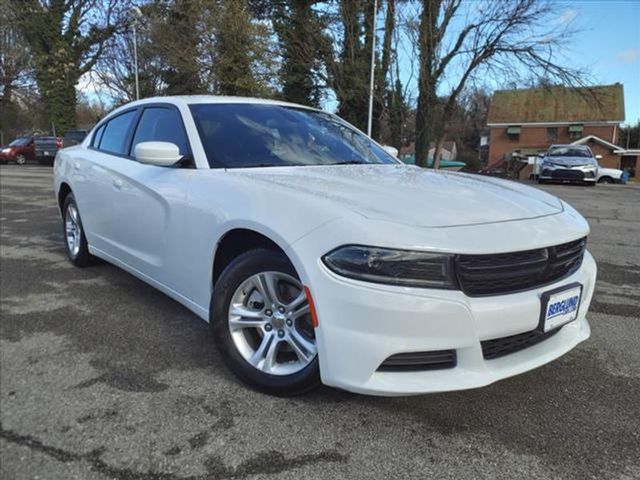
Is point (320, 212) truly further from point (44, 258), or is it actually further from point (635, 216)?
point (635, 216)

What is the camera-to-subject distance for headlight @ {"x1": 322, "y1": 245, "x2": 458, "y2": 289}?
2.03 metres

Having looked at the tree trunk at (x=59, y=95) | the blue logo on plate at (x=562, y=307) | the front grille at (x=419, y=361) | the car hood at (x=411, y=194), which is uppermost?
the tree trunk at (x=59, y=95)

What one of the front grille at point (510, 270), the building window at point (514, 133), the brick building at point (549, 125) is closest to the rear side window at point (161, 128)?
the front grille at point (510, 270)

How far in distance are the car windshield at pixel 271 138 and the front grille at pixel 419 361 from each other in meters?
1.51

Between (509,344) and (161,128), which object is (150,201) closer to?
(161,128)

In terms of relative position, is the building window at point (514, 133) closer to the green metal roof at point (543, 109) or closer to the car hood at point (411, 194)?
the green metal roof at point (543, 109)

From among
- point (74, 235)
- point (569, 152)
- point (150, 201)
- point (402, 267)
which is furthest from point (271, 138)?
point (569, 152)

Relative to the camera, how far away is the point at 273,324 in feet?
8.28

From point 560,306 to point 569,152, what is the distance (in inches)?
800

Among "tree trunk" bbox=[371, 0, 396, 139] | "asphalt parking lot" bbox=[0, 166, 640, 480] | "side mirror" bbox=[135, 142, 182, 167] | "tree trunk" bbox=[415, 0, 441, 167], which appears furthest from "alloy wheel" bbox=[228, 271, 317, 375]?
"tree trunk" bbox=[371, 0, 396, 139]

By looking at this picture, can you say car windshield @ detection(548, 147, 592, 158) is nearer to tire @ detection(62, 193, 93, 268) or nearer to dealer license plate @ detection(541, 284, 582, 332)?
tire @ detection(62, 193, 93, 268)

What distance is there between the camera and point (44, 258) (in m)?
5.34

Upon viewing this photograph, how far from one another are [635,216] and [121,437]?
10579 mm

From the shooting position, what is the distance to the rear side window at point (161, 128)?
3.28 meters
